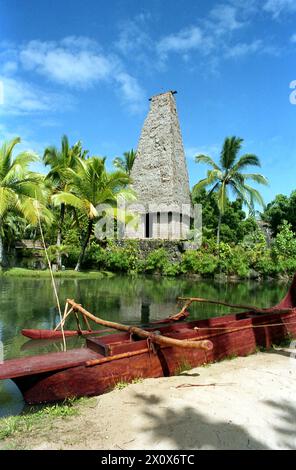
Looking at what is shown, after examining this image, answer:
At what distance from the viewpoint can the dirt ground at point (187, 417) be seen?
3.22 metres

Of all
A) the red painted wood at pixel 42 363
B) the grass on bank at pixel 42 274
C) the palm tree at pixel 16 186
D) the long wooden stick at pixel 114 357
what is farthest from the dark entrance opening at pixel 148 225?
the red painted wood at pixel 42 363

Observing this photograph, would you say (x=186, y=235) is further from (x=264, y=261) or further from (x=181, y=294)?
(x=181, y=294)

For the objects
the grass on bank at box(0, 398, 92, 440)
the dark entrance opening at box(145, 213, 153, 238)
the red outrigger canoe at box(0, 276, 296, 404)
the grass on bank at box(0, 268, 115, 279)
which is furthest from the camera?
the dark entrance opening at box(145, 213, 153, 238)

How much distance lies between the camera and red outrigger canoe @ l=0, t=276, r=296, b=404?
4.21 metres

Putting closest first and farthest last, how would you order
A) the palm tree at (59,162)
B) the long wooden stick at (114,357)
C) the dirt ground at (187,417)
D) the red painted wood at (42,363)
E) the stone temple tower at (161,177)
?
the dirt ground at (187,417), the red painted wood at (42,363), the long wooden stick at (114,357), the palm tree at (59,162), the stone temple tower at (161,177)

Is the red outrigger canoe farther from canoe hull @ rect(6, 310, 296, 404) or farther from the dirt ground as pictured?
the dirt ground

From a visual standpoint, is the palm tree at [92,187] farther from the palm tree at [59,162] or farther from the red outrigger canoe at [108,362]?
the red outrigger canoe at [108,362]

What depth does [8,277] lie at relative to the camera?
57.6 feet

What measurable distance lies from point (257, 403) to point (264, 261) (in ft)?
65.9

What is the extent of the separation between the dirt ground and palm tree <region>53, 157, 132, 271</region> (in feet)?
50.7

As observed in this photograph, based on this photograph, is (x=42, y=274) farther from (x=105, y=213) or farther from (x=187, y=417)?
(x=187, y=417)

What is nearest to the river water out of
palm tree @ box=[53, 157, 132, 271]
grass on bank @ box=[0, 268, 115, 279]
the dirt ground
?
grass on bank @ box=[0, 268, 115, 279]

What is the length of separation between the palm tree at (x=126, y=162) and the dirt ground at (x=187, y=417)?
2794 centimetres

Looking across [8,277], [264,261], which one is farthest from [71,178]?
[264,261]
